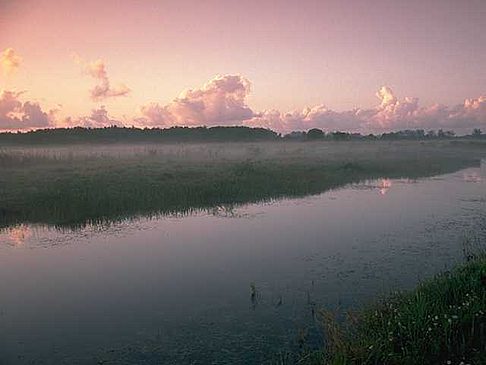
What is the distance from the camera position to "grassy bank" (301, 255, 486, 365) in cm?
687

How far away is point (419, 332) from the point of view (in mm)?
7465

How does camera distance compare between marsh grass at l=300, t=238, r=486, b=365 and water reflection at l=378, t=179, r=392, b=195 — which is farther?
water reflection at l=378, t=179, r=392, b=195

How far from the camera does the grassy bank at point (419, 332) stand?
6.87 meters

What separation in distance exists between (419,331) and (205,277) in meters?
7.82

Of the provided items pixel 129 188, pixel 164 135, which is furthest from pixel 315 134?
pixel 129 188

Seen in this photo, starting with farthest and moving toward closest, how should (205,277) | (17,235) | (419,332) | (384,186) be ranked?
1. (384,186)
2. (17,235)
3. (205,277)
4. (419,332)

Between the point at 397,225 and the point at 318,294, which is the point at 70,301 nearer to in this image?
the point at 318,294

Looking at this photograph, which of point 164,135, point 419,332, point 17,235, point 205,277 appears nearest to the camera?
point 419,332

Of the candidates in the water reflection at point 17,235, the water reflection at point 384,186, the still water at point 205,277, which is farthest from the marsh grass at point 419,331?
the water reflection at point 384,186

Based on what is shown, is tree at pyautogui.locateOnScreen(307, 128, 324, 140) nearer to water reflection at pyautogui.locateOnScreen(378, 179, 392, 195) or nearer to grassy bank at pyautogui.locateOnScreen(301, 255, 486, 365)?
water reflection at pyautogui.locateOnScreen(378, 179, 392, 195)

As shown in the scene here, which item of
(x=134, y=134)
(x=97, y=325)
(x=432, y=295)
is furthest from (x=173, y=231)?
(x=134, y=134)

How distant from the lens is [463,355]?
6727 millimetres

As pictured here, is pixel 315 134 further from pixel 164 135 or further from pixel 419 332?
pixel 419 332

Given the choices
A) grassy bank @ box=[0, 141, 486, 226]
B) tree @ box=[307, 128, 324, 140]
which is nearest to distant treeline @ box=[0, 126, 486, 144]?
tree @ box=[307, 128, 324, 140]
